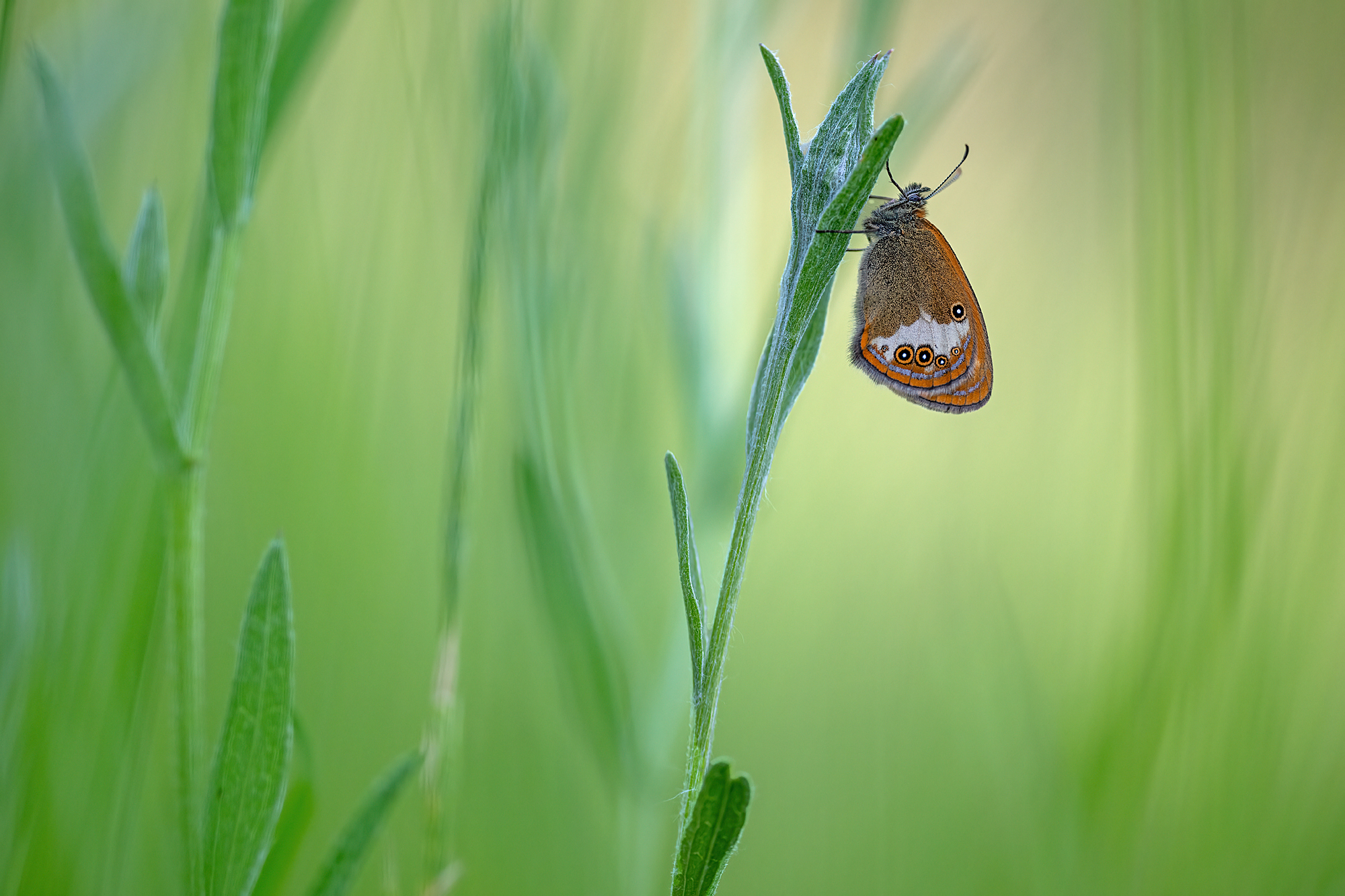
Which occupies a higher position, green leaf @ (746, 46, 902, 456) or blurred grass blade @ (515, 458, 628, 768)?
green leaf @ (746, 46, 902, 456)

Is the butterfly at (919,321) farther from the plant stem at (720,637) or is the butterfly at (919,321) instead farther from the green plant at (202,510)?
the green plant at (202,510)

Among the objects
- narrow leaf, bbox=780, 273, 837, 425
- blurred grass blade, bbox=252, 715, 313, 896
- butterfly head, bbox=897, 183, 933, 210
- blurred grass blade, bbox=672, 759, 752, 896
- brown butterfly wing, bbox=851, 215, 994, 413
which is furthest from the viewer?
butterfly head, bbox=897, 183, 933, 210

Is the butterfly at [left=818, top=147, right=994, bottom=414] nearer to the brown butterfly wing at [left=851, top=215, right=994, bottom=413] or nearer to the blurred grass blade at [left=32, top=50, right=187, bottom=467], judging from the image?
the brown butterfly wing at [left=851, top=215, right=994, bottom=413]

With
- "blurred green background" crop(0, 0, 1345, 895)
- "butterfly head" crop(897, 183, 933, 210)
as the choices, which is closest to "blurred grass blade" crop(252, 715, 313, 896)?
"blurred green background" crop(0, 0, 1345, 895)

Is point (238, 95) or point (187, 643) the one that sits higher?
point (238, 95)

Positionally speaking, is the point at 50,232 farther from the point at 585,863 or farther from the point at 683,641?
the point at 585,863

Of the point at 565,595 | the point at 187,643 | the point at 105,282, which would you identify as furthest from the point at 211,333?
the point at 565,595

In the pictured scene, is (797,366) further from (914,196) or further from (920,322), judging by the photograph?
(914,196)
